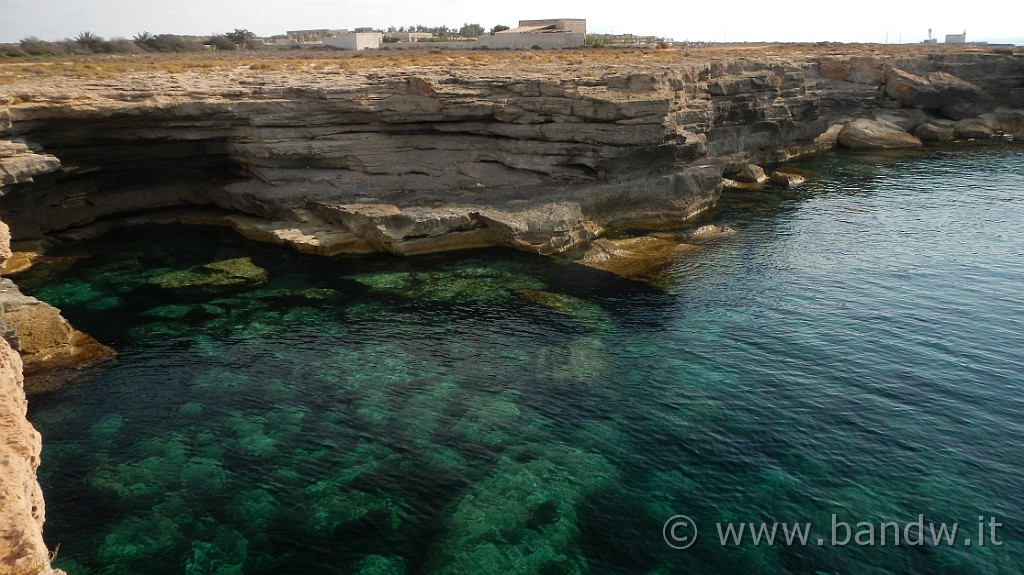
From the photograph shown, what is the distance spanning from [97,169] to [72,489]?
91.1ft

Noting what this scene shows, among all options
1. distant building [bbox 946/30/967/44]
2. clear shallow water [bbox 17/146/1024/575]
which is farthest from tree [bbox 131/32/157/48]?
distant building [bbox 946/30/967/44]

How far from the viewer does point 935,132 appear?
7450 cm

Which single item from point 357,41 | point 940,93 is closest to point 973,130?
point 940,93

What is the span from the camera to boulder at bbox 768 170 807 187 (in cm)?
5794

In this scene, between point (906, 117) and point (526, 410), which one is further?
point (906, 117)

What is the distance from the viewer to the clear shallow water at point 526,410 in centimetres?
1912

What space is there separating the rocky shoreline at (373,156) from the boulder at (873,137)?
1177 inches

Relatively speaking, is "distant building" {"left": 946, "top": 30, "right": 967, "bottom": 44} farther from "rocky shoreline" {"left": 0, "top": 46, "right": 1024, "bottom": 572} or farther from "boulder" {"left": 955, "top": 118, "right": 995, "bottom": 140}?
"rocky shoreline" {"left": 0, "top": 46, "right": 1024, "bottom": 572}

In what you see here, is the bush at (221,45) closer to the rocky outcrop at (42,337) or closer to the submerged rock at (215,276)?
the submerged rock at (215,276)

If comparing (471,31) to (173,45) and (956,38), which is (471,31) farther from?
(956,38)

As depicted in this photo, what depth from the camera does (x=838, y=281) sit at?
36656 mm

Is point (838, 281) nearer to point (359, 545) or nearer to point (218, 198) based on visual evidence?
point (359, 545)

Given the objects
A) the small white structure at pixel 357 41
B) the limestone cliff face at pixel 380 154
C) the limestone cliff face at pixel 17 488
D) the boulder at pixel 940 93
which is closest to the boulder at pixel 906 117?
the boulder at pixel 940 93

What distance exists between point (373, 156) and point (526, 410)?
2465cm
